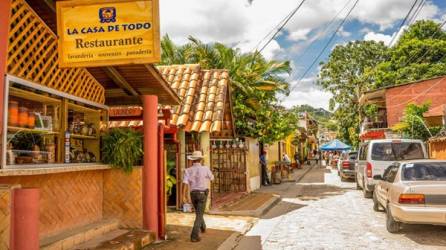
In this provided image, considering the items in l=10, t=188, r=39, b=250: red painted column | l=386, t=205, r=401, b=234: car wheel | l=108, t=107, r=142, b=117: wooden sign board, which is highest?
l=108, t=107, r=142, b=117: wooden sign board

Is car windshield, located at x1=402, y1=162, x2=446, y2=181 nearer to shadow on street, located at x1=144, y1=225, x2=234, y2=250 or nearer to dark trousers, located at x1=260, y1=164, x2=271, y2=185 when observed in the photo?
shadow on street, located at x1=144, y1=225, x2=234, y2=250

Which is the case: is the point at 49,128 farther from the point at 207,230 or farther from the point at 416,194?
the point at 416,194

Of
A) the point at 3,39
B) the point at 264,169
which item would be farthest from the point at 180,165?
the point at 264,169

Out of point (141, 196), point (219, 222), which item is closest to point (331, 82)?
point (219, 222)

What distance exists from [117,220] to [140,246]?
3.95 ft

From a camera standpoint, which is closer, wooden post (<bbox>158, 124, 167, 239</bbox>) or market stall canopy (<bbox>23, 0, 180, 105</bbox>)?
market stall canopy (<bbox>23, 0, 180, 105</bbox>)

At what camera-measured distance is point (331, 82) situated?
127 ft

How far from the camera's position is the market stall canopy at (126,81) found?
754 cm

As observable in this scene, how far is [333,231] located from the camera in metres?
9.13

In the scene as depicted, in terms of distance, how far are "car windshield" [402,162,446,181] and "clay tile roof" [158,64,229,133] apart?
5.41 metres

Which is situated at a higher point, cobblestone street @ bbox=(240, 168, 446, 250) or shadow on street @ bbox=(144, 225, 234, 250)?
shadow on street @ bbox=(144, 225, 234, 250)

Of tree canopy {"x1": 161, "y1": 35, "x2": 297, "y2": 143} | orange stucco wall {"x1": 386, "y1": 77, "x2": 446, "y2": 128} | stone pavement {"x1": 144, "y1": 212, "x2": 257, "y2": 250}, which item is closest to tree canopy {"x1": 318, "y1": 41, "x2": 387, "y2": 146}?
orange stucco wall {"x1": 386, "y1": 77, "x2": 446, "y2": 128}

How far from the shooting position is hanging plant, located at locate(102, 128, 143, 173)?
27.4ft

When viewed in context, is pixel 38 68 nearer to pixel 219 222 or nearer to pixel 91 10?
pixel 91 10
